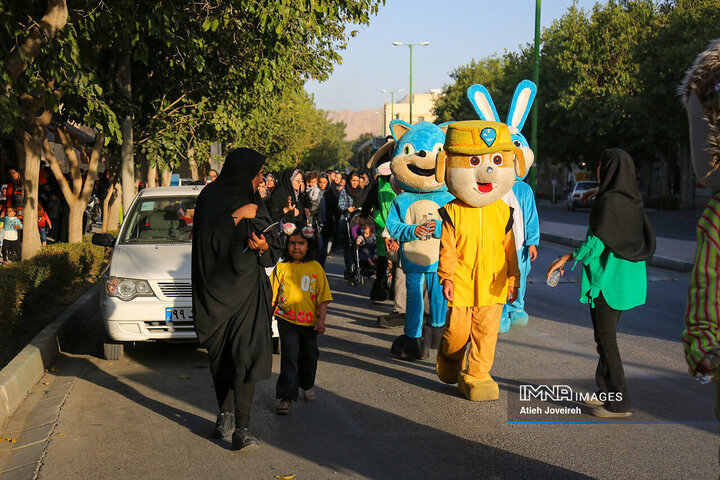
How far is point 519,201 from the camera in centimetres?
835

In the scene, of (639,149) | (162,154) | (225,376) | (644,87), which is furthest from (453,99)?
(225,376)

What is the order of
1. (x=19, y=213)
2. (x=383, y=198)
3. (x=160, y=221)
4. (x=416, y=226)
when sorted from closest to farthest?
(x=416, y=226) → (x=160, y=221) → (x=383, y=198) → (x=19, y=213)

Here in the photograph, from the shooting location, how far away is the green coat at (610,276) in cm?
560

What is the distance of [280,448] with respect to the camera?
5.16 meters

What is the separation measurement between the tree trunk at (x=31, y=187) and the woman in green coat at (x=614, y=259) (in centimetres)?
879

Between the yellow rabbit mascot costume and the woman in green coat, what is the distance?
25.9 inches

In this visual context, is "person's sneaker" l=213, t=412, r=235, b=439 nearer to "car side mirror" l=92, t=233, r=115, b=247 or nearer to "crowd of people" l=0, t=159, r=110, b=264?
"car side mirror" l=92, t=233, r=115, b=247

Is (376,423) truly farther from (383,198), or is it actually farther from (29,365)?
(383,198)

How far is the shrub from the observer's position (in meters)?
8.19

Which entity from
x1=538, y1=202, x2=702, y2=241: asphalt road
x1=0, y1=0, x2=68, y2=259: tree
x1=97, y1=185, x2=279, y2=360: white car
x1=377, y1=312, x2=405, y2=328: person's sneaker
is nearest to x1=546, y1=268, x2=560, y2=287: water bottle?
x1=97, y1=185, x2=279, y2=360: white car

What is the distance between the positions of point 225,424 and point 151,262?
286cm

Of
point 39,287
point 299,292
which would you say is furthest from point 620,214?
point 39,287

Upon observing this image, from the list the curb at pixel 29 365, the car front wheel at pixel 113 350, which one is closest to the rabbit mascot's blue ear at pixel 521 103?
the car front wheel at pixel 113 350

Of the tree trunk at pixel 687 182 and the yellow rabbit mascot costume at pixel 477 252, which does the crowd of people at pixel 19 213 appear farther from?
the tree trunk at pixel 687 182
